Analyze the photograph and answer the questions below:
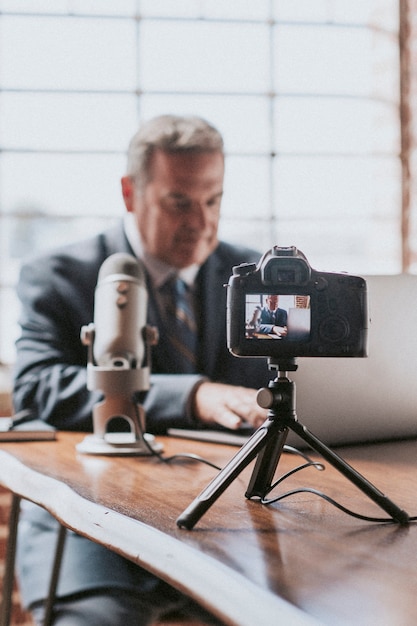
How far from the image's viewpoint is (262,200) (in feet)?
10.3

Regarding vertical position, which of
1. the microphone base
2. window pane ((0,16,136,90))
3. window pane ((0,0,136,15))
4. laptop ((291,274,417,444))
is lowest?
the microphone base

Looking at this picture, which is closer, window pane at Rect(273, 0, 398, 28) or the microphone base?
the microphone base

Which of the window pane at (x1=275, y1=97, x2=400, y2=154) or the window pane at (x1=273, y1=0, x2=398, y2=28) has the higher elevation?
the window pane at (x1=273, y1=0, x2=398, y2=28)

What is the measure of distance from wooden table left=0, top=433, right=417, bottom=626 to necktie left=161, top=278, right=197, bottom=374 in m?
0.69

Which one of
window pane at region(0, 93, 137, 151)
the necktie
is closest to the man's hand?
the necktie

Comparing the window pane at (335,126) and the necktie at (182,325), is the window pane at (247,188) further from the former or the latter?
the necktie at (182,325)

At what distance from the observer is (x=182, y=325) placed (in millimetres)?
2105

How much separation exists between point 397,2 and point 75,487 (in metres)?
2.70

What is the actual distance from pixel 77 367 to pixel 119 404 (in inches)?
14.6

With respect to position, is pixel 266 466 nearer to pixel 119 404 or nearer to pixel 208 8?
pixel 119 404

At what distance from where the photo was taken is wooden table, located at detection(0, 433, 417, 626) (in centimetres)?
65

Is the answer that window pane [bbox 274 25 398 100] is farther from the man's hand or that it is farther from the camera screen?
the camera screen

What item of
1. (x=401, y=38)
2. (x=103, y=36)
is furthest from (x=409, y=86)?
(x=103, y=36)

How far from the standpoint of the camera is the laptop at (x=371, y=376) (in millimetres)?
1289
